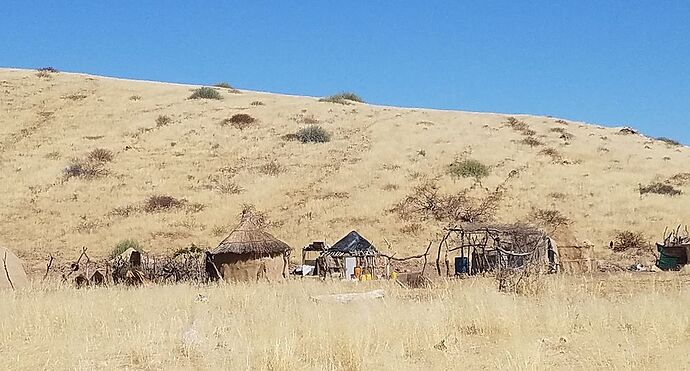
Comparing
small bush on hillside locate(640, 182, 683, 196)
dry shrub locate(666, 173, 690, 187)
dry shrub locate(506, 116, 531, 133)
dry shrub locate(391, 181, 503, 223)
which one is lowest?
dry shrub locate(391, 181, 503, 223)

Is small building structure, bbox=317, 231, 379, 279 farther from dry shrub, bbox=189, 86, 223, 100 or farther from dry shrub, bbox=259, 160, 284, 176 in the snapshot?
dry shrub, bbox=189, 86, 223, 100

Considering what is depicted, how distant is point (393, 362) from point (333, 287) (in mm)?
7871

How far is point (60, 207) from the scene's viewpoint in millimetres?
31766

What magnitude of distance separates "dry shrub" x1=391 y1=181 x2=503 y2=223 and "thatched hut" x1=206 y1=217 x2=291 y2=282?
10790 mm

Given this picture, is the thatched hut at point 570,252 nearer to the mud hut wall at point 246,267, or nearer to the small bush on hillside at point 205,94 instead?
the mud hut wall at point 246,267

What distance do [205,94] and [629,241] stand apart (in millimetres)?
37017

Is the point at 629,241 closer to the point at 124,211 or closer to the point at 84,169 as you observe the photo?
the point at 124,211

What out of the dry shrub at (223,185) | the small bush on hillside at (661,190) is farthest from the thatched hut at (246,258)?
the small bush on hillside at (661,190)

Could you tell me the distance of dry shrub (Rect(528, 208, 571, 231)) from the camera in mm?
28047

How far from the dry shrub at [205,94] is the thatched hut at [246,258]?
3696 centimetres

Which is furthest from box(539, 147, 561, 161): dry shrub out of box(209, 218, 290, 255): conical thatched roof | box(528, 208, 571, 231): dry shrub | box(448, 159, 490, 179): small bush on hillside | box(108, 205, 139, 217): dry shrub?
box(209, 218, 290, 255): conical thatched roof

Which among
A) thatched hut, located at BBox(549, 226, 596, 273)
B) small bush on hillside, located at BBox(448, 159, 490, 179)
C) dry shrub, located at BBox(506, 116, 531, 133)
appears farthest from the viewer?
dry shrub, located at BBox(506, 116, 531, 133)

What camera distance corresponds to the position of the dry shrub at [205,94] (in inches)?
2152

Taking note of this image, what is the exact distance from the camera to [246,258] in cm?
1891
